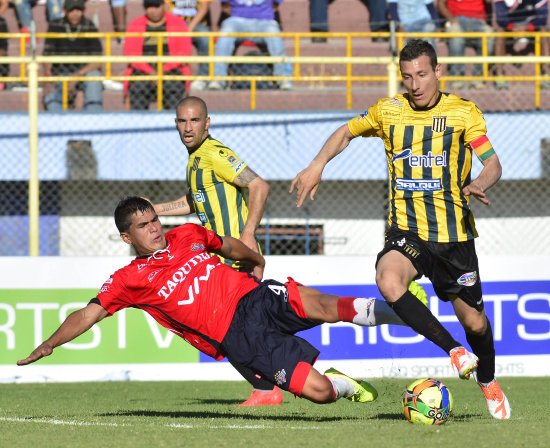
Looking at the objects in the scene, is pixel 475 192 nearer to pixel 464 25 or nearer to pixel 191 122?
pixel 191 122

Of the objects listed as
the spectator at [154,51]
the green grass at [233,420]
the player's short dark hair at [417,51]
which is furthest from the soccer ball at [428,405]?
the spectator at [154,51]

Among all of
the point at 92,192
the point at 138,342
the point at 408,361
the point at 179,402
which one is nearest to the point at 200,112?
the point at 179,402

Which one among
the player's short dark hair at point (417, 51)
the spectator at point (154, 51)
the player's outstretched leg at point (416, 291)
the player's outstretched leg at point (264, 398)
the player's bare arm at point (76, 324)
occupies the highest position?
the spectator at point (154, 51)

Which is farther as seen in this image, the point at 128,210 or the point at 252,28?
the point at 252,28

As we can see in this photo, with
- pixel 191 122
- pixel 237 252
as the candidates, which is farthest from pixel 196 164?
pixel 237 252

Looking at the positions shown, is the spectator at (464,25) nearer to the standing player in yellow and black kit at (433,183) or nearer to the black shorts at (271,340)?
the standing player in yellow and black kit at (433,183)

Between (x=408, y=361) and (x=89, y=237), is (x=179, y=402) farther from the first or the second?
(x=89, y=237)

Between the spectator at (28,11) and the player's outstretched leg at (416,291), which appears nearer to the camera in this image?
the player's outstretched leg at (416,291)

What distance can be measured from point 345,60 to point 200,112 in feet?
11.4

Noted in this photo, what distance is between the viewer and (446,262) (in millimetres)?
5836

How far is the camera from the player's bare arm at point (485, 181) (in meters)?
4.99

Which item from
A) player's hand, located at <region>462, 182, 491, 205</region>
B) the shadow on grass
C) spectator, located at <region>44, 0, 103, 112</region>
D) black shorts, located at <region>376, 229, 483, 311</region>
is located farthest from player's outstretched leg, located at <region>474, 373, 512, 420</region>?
spectator, located at <region>44, 0, 103, 112</region>

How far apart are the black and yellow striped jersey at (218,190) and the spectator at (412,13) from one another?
7358 mm

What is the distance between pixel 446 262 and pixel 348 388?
102 cm
